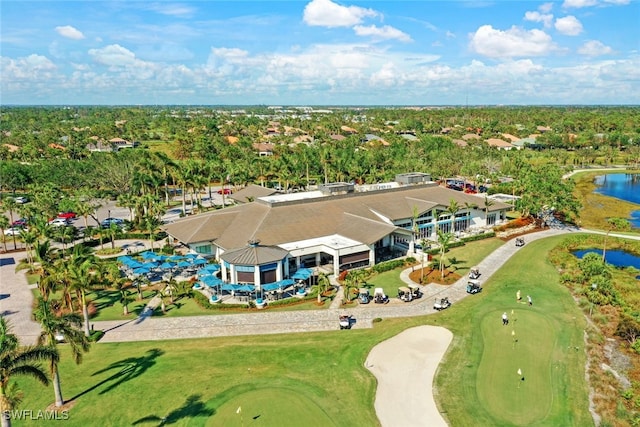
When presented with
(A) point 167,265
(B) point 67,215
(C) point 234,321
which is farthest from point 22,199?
(C) point 234,321

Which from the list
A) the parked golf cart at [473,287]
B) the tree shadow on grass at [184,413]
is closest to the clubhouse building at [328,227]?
the parked golf cart at [473,287]

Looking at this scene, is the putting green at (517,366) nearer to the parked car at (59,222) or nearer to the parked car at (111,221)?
the parked car at (111,221)

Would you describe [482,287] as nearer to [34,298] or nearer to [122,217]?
[34,298]

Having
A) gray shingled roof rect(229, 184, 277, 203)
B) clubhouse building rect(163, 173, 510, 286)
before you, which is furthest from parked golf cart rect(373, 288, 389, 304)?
gray shingled roof rect(229, 184, 277, 203)

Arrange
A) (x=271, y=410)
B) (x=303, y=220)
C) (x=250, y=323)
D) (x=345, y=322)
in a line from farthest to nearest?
1. (x=303, y=220)
2. (x=250, y=323)
3. (x=345, y=322)
4. (x=271, y=410)

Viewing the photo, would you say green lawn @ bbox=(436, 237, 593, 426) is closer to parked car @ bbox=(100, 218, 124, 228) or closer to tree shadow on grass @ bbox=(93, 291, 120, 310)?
tree shadow on grass @ bbox=(93, 291, 120, 310)

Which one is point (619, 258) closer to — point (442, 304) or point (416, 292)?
point (442, 304)

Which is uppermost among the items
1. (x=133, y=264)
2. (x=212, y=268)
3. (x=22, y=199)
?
(x=22, y=199)
